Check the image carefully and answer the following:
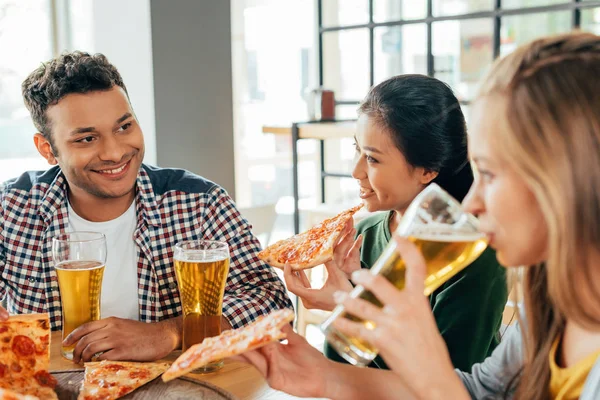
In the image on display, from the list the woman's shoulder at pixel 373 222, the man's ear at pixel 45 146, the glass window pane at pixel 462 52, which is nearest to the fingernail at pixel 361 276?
the woman's shoulder at pixel 373 222

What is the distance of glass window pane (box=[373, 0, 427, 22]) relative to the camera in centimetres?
430

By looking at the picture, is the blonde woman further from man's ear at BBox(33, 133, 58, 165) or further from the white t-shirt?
man's ear at BBox(33, 133, 58, 165)

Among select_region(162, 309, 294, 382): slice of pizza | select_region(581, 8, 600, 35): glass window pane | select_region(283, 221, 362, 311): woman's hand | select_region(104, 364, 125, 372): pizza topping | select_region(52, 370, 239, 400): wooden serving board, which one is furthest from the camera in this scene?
select_region(581, 8, 600, 35): glass window pane

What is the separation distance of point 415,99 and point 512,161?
965 mm

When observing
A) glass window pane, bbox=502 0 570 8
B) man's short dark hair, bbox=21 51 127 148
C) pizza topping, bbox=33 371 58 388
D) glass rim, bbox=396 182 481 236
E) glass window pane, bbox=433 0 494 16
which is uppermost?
glass window pane, bbox=433 0 494 16

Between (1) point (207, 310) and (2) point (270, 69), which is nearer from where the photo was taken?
(1) point (207, 310)

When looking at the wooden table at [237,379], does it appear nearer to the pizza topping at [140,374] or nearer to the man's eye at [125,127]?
the pizza topping at [140,374]

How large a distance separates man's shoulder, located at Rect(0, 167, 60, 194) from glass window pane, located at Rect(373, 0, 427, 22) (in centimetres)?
261

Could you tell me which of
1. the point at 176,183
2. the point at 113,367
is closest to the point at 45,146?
the point at 176,183

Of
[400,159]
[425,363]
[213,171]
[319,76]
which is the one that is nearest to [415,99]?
[400,159]

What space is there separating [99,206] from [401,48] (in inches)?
112

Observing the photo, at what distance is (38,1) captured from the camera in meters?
3.80

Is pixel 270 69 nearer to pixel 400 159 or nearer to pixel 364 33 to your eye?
pixel 364 33

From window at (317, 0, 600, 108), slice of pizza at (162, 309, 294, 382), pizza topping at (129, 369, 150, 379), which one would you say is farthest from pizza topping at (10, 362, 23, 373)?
window at (317, 0, 600, 108)
